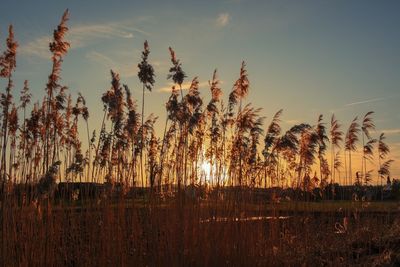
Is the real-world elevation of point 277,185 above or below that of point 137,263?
above

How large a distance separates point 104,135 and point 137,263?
2435 mm

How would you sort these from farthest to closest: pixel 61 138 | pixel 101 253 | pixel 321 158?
pixel 321 158, pixel 61 138, pixel 101 253

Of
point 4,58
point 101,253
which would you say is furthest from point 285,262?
point 4,58

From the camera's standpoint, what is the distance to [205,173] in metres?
8.46

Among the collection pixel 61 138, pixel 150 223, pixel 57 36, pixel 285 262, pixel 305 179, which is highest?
pixel 57 36

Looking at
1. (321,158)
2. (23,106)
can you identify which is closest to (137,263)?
(23,106)

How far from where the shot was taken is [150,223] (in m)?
7.17

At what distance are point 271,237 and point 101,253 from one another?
8.78 feet

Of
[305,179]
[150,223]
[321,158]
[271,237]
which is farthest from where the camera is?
[321,158]

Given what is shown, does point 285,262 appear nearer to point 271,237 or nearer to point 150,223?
point 271,237

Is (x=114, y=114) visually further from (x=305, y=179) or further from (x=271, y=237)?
(x=305, y=179)

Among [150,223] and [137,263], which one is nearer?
[137,263]

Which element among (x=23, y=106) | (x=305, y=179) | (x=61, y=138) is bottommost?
(x=305, y=179)

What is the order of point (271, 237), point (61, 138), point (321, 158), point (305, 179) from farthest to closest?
point (321, 158), point (305, 179), point (61, 138), point (271, 237)
